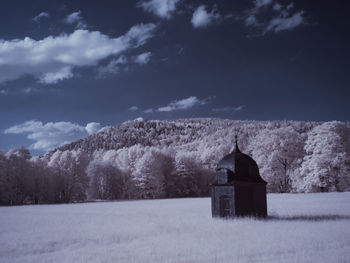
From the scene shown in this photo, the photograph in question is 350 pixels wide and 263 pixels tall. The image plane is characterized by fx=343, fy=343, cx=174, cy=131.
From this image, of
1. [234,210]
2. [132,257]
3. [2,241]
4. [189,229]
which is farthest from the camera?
[234,210]

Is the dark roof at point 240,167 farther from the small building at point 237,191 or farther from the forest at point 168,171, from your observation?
the forest at point 168,171

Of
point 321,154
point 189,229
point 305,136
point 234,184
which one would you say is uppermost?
point 305,136

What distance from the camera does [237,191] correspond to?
34.9 metres

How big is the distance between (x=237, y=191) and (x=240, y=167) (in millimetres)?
2947

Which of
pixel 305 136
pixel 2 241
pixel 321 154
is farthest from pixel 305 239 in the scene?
pixel 305 136

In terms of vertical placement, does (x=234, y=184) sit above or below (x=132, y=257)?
above

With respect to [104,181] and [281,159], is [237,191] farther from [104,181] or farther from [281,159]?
[104,181]

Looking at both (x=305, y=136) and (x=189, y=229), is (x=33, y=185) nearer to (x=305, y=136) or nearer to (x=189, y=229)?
(x=189, y=229)

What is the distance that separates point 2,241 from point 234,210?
20.8 m

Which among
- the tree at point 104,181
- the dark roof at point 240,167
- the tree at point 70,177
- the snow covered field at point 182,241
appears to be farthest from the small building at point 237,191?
the tree at point 104,181

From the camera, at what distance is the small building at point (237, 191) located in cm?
3482

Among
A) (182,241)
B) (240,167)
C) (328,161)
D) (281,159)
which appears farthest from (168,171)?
(182,241)

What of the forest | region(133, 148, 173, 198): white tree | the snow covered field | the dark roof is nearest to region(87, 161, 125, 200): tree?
the forest

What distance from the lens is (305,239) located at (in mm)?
22125
